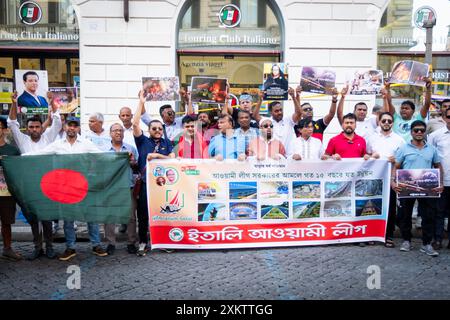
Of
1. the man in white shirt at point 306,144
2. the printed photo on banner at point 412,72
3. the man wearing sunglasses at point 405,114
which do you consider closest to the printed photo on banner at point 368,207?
the man in white shirt at point 306,144

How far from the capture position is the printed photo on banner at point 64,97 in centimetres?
976

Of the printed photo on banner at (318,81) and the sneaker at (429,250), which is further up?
the printed photo on banner at (318,81)

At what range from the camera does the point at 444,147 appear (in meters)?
6.80

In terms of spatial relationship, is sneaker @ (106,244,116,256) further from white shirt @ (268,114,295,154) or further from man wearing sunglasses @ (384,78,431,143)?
man wearing sunglasses @ (384,78,431,143)

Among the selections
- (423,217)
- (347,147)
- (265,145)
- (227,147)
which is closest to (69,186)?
(227,147)

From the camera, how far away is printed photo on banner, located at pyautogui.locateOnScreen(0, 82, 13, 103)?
452 inches

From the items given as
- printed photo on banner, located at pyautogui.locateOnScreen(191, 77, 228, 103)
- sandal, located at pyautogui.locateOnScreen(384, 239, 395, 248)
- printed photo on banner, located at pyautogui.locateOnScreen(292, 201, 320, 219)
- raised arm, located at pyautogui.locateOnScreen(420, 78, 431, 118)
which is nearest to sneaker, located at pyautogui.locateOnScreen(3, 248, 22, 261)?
printed photo on banner, located at pyautogui.locateOnScreen(191, 77, 228, 103)

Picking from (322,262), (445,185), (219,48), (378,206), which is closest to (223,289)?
(322,262)

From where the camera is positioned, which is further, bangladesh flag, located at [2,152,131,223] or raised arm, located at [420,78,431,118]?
raised arm, located at [420,78,431,118]

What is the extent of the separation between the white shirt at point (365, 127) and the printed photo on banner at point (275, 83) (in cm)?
133

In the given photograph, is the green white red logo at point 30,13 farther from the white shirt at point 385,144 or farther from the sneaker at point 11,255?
the white shirt at point 385,144

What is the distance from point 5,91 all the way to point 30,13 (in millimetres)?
2045

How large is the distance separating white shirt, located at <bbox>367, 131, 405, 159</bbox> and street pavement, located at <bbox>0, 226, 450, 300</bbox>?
55.6 inches

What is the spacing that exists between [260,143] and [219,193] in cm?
99
